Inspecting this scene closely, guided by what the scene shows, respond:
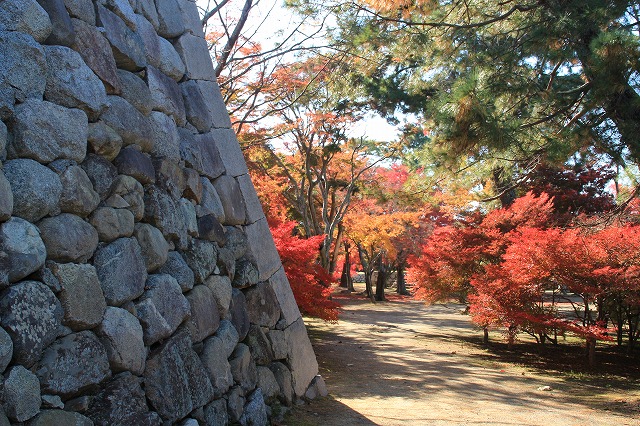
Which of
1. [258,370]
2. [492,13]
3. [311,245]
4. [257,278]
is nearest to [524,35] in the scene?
[492,13]

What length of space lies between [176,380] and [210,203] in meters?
1.42

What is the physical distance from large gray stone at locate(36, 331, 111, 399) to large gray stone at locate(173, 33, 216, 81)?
248 centimetres

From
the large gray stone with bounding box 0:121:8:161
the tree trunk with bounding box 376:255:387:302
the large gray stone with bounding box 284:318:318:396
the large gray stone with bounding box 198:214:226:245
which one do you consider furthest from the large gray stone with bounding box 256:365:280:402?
the tree trunk with bounding box 376:255:387:302

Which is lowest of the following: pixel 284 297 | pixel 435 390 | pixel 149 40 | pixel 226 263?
pixel 435 390

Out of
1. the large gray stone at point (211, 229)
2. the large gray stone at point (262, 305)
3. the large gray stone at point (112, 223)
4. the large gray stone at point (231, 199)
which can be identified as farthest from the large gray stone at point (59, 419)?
the large gray stone at point (231, 199)

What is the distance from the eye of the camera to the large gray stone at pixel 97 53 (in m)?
3.26

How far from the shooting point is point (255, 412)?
420cm

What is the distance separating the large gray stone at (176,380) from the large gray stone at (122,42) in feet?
5.78

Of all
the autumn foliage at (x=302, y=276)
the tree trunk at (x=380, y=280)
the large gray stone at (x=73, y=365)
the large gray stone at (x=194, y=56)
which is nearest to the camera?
the large gray stone at (x=73, y=365)

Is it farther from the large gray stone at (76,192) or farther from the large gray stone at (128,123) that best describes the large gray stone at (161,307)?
the large gray stone at (128,123)

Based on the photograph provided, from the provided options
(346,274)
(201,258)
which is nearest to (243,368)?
(201,258)

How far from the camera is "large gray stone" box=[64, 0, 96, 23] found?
3.26 meters

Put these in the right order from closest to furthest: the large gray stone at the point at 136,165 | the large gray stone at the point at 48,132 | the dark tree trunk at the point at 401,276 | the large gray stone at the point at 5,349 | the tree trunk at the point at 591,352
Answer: the large gray stone at the point at 5,349, the large gray stone at the point at 48,132, the large gray stone at the point at 136,165, the tree trunk at the point at 591,352, the dark tree trunk at the point at 401,276

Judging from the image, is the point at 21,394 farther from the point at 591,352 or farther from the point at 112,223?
the point at 591,352
